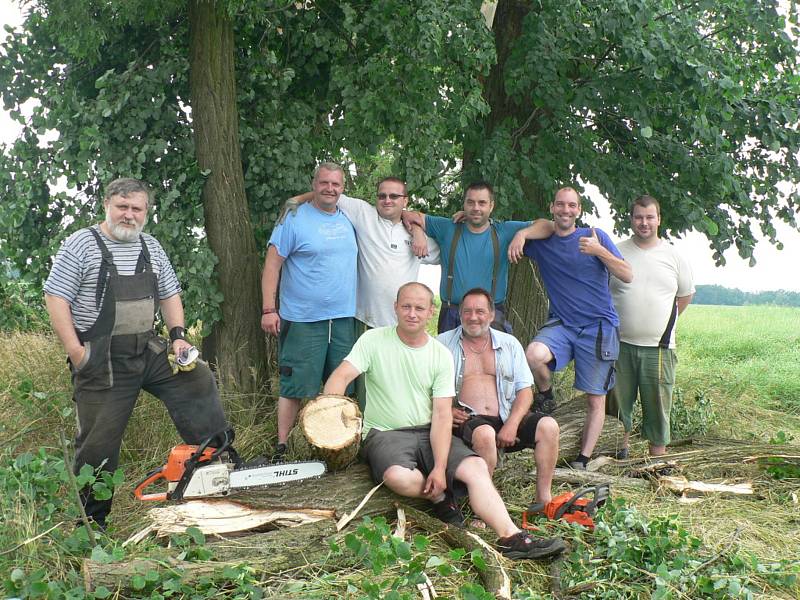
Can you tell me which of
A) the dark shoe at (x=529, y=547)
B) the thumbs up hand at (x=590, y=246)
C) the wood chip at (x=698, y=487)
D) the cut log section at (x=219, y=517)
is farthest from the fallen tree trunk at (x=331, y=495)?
the thumbs up hand at (x=590, y=246)

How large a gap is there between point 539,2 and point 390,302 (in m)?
3.37

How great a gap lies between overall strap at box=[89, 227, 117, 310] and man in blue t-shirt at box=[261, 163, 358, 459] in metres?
1.29

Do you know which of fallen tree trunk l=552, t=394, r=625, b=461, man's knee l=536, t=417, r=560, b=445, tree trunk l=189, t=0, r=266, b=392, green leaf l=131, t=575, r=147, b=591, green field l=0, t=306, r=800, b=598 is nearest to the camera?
green leaf l=131, t=575, r=147, b=591

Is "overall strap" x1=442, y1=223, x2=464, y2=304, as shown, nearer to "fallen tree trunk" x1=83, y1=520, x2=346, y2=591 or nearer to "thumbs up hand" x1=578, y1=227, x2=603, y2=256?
"thumbs up hand" x1=578, y1=227, x2=603, y2=256

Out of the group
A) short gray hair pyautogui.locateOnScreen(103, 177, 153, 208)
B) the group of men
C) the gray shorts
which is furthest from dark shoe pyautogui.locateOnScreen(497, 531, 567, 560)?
short gray hair pyautogui.locateOnScreen(103, 177, 153, 208)

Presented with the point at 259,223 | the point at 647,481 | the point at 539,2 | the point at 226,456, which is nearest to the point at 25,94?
the point at 259,223

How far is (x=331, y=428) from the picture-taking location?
16.2ft

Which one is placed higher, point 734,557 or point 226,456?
point 226,456

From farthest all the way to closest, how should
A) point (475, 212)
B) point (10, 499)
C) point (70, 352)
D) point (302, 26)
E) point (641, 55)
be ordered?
1. point (302, 26)
2. point (641, 55)
3. point (475, 212)
4. point (70, 352)
5. point (10, 499)

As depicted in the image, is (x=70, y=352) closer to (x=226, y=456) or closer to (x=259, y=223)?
(x=226, y=456)

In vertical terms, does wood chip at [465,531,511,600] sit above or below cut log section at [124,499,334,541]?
below

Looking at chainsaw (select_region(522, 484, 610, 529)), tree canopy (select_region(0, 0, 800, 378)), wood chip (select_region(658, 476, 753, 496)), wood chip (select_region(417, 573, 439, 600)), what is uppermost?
tree canopy (select_region(0, 0, 800, 378))

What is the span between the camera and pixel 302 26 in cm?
786

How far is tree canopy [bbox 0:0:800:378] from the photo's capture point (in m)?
6.84
